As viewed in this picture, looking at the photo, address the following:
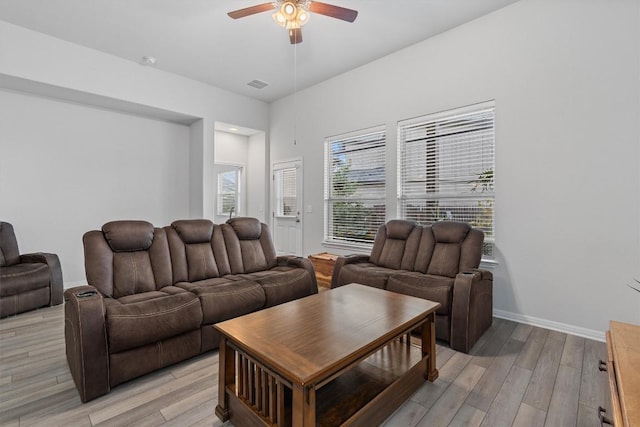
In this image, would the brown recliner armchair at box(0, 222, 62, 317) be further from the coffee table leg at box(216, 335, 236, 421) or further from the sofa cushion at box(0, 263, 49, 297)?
the coffee table leg at box(216, 335, 236, 421)

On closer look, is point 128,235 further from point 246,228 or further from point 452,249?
point 452,249

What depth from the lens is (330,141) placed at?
519 cm

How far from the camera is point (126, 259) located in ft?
8.71

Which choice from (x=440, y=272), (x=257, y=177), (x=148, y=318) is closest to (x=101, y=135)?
(x=257, y=177)

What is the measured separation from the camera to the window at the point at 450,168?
11.5 ft

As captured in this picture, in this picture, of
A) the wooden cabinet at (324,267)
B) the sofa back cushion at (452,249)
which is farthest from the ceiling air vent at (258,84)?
the sofa back cushion at (452,249)

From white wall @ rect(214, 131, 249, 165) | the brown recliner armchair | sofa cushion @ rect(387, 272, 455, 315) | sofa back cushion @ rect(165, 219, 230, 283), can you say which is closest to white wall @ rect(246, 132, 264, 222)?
white wall @ rect(214, 131, 249, 165)

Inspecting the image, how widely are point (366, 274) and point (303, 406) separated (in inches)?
81.1

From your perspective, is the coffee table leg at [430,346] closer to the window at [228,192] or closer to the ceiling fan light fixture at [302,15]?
the ceiling fan light fixture at [302,15]

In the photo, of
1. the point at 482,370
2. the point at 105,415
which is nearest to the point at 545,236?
the point at 482,370

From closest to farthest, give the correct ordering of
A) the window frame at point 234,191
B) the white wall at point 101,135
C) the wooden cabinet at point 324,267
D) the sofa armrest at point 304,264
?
the sofa armrest at point 304,264 → the white wall at point 101,135 → the wooden cabinet at point 324,267 → the window frame at point 234,191

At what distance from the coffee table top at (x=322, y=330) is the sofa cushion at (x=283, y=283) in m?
0.71

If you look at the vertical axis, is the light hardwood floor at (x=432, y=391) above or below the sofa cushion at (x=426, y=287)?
below

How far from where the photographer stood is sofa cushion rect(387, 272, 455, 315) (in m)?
2.64
